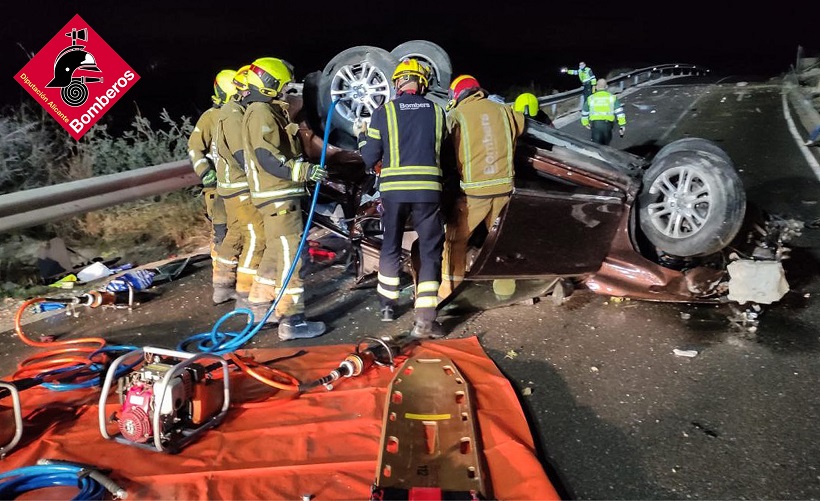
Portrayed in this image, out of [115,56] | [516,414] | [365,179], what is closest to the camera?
[516,414]

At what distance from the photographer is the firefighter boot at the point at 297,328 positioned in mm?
4305

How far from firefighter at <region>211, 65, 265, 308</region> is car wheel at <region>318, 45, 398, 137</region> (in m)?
0.77

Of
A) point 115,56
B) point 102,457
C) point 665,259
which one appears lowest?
point 102,457

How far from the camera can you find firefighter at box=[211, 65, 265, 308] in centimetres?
473

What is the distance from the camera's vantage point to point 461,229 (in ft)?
14.7

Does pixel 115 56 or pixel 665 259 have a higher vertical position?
pixel 115 56

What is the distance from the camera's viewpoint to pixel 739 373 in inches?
136

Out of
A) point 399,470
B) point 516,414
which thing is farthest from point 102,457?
point 516,414

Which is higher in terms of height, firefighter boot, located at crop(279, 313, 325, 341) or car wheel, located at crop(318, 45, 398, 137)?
car wheel, located at crop(318, 45, 398, 137)

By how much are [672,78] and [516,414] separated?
26.8 m

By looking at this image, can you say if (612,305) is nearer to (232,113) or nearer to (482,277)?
(482,277)

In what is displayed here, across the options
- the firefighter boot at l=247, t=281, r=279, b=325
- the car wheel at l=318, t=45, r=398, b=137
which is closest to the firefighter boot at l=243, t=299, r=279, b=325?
the firefighter boot at l=247, t=281, r=279, b=325

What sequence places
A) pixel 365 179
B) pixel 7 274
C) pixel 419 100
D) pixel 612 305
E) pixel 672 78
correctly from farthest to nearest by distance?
pixel 672 78
pixel 7 274
pixel 365 179
pixel 612 305
pixel 419 100

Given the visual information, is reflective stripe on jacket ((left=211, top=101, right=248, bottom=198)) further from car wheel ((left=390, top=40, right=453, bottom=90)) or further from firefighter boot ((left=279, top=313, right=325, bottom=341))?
car wheel ((left=390, top=40, right=453, bottom=90))
